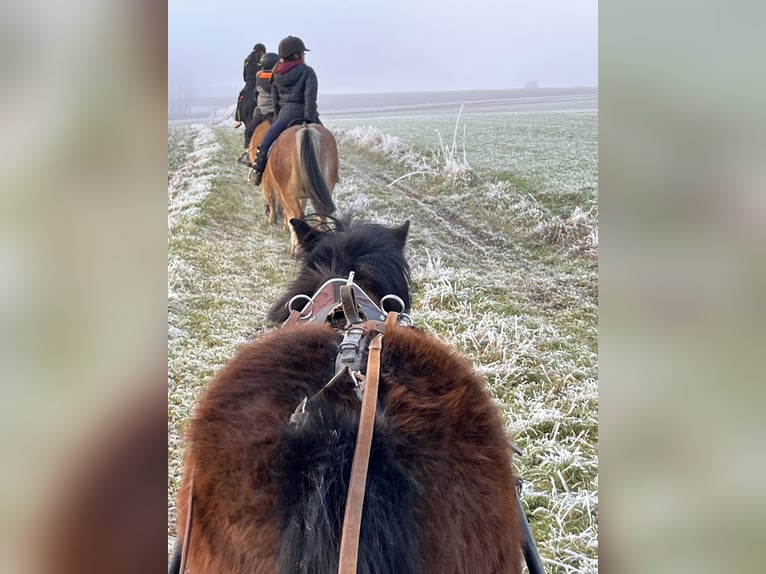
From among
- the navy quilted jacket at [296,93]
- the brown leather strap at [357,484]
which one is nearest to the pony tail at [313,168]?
the navy quilted jacket at [296,93]

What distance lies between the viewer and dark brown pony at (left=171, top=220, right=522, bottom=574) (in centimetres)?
104

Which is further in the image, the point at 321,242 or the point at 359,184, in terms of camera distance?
the point at 359,184

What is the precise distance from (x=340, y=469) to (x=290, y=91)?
4.98 m

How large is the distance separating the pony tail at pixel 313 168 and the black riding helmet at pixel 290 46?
751 millimetres


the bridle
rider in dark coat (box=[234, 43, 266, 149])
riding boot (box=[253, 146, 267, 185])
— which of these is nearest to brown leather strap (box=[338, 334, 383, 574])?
the bridle

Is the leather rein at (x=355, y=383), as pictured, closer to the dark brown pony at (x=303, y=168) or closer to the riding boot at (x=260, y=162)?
the dark brown pony at (x=303, y=168)

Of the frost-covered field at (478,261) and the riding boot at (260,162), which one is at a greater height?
the riding boot at (260,162)

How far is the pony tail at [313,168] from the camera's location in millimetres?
5430

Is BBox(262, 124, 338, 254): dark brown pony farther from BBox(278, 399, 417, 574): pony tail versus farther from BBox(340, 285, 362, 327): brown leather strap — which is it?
BBox(278, 399, 417, 574): pony tail

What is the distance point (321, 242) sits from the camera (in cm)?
230

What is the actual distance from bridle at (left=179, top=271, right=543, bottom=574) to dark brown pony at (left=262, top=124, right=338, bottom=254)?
3725mm
